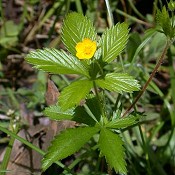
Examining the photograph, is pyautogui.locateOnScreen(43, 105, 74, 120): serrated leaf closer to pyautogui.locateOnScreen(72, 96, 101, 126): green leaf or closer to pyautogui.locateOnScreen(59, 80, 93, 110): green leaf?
pyautogui.locateOnScreen(72, 96, 101, 126): green leaf

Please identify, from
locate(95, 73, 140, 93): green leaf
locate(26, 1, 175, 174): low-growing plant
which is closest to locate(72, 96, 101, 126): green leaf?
locate(26, 1, 175, 174): low-growing plant

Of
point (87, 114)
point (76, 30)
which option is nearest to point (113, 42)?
point (76, 30)

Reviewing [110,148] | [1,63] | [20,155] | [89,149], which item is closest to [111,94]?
[89,149]

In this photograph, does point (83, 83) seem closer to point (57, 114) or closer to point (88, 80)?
point (88, 80)

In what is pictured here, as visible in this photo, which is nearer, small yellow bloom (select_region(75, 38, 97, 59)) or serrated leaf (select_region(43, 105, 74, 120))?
small yellow bloom (select_region(75, 38, 97, 59))

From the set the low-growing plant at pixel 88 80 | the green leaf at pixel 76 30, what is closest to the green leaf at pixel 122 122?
the low-growing plant at pixel 88 80

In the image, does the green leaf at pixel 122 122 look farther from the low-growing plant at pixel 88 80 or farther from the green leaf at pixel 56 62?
the green leaf at pixel 56 62
